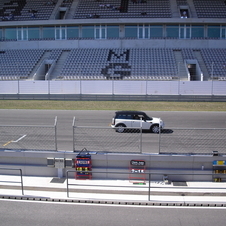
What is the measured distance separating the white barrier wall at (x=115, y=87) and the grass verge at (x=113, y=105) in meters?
3.05

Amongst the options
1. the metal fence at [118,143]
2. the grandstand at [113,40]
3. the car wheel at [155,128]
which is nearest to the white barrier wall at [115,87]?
the grandstand at [113,40]

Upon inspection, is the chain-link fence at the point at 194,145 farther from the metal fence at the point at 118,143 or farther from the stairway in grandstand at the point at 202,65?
the stairway in grandstand at the point at 202,65

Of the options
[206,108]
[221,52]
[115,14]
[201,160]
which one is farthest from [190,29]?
[201,160]

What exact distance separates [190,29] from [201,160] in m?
38.8

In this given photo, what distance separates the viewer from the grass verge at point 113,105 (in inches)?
1108

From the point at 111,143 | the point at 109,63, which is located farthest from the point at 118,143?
the point at 109,63

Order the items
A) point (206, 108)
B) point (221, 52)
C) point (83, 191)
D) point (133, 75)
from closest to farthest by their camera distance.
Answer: point (83, 191) < point (206, 108) < point (133, 75) < point (221, 52)

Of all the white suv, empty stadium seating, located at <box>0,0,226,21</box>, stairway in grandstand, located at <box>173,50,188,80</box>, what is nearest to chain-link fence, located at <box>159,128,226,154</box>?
the white suv

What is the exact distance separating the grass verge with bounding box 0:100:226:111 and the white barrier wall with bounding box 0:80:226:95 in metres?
3.05

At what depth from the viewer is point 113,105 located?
2995cm

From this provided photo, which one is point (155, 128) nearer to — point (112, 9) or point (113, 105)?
point (113, 105)

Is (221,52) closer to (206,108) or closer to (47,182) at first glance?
(206,108)

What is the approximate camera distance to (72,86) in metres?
35.1

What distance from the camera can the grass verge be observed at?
1108 inches
